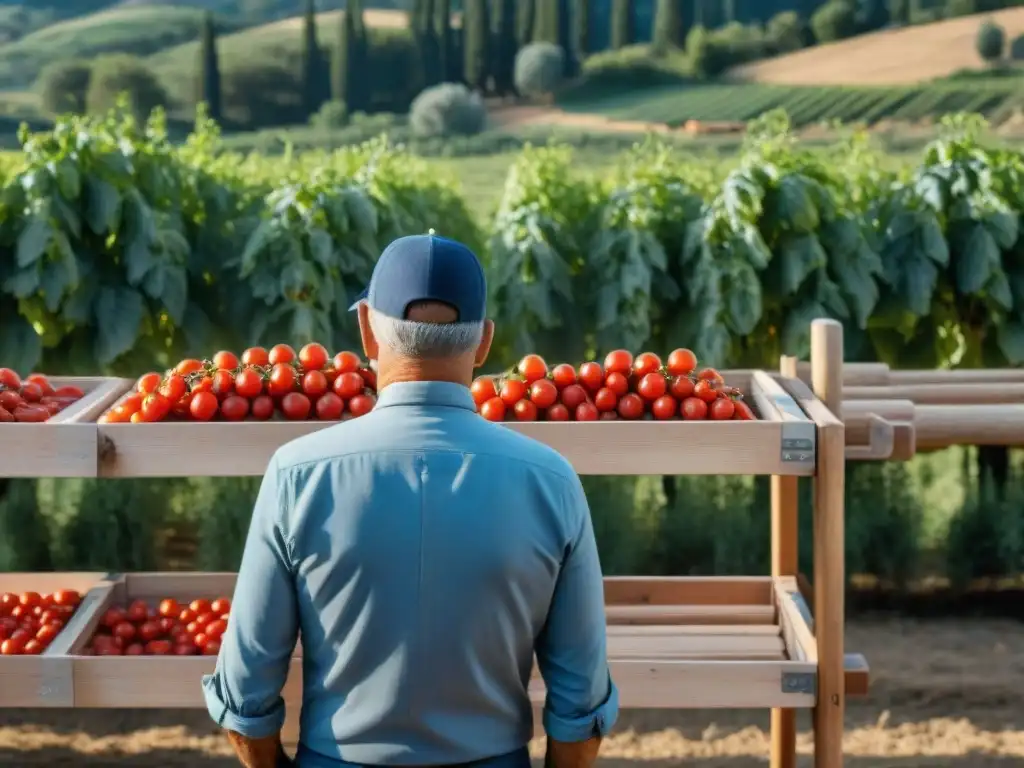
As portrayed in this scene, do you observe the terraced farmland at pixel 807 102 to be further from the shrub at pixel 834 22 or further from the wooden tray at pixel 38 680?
the wooden tray at pixel 38 680

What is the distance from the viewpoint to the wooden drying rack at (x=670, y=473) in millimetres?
3600

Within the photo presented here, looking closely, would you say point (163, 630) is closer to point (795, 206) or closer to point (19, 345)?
point (19, 345)

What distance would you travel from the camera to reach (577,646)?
2146mm

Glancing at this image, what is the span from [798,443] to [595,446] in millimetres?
481

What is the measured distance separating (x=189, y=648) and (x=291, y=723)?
394 millimetres

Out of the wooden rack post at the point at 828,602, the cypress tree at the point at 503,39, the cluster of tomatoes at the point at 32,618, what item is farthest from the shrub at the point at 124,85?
the wooden rack post at the point at 828,602

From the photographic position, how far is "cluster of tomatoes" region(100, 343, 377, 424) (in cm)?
373

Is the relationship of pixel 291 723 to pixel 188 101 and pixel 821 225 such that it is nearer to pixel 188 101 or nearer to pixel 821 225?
pixel 821 225

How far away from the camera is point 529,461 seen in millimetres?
2061

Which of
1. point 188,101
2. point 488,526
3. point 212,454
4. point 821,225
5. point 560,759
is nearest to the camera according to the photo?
point 488,526

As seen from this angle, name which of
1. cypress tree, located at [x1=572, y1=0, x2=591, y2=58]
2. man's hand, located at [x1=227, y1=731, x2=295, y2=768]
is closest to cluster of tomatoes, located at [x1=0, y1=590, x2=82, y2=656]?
man's hand, located at [x1=227, y1=731, x2=295, y2=768]

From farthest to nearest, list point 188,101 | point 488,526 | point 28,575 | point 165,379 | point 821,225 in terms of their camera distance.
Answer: point 188,101
point 821,225
point 28,575
point 165,379
point 488,526

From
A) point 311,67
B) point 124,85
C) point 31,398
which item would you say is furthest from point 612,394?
point 124,85

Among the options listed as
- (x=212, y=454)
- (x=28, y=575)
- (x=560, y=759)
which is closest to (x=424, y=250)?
(x=560, y=759)
